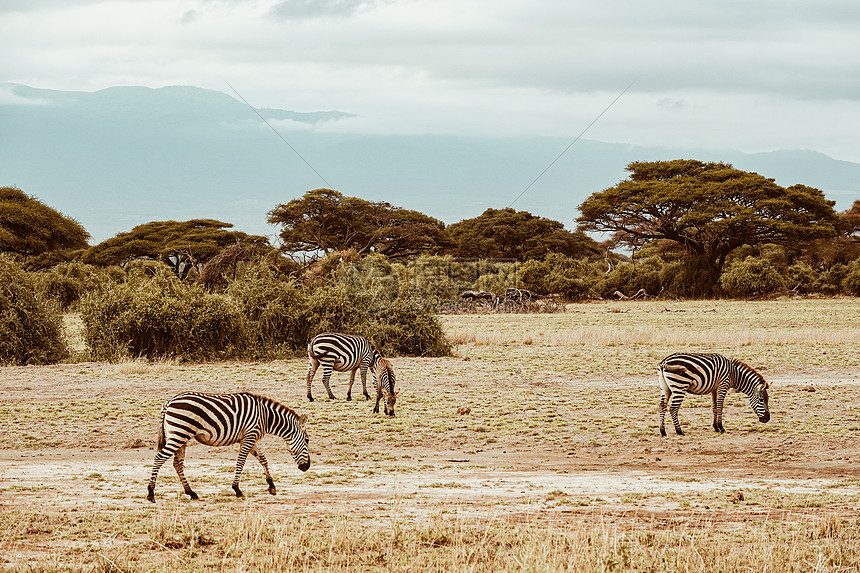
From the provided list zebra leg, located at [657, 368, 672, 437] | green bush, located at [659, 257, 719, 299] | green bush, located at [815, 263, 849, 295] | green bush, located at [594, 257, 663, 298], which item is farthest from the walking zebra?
green bush, located at [815, 263, 849, 295]

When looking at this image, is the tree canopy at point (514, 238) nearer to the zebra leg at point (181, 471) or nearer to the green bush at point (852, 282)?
the green bush at point (852, 282)

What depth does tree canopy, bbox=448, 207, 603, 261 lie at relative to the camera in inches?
2515

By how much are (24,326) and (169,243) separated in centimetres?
3683

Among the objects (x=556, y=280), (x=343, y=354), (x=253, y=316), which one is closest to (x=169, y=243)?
(x=556, y=280)

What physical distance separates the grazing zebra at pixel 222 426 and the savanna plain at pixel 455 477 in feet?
1.03

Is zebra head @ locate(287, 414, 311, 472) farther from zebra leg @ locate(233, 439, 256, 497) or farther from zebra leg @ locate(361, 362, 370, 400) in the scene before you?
zebra leg @ locate(361, 362, 370, 400)

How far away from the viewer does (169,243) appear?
5753 centimetres

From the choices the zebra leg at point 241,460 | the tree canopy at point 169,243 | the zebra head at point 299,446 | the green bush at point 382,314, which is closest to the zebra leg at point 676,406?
the zebra head at point 299,446

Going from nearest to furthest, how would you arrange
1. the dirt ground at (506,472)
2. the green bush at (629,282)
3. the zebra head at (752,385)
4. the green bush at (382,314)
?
the dirt ground at (506,472), the zebra head at (752,385), the green bush at (382,314), the green bush at (629,282)

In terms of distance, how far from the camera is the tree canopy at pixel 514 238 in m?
63.9

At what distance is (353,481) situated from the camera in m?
9.52

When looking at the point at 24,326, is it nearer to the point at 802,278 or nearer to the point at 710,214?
the point at 710,214

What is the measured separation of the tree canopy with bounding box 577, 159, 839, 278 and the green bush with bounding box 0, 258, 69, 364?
35.0 meters

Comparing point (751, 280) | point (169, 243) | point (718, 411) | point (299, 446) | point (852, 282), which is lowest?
point (299, 446)
